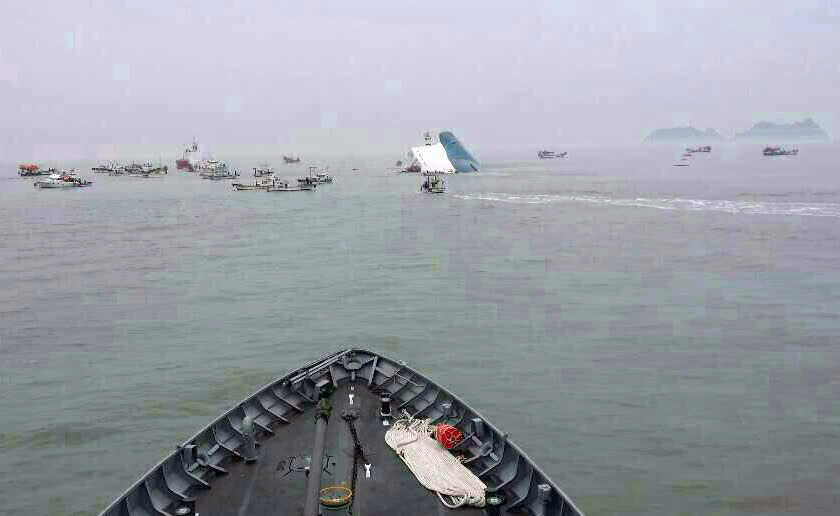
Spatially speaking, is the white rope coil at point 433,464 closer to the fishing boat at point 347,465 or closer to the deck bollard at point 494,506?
the fishing boat at point 347,465

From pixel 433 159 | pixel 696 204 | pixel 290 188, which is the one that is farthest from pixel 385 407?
pixel 433 159

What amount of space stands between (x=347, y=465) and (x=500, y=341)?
1722 centimetres

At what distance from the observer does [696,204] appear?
8450cm

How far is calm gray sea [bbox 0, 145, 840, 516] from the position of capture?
1869cm

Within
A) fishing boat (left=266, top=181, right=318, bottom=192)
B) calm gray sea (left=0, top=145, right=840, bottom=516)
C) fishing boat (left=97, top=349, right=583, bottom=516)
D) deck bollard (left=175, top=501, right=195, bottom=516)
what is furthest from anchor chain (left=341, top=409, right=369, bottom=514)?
fishing boat (left=266, top=181, right=318, bottom=192)

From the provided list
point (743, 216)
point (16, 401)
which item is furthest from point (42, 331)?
point (743, 216)

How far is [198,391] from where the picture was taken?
23969 mm

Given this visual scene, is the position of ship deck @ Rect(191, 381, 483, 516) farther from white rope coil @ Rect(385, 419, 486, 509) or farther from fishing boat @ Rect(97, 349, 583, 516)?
white rope coil @ Rect(385, 419, 486, 509)

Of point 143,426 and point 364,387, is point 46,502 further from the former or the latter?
point 364,387

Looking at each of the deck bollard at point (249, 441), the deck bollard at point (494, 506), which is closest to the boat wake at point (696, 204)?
the deck bollard at point (494, 506)

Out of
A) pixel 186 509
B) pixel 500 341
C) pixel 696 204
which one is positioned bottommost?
pixel 500 341

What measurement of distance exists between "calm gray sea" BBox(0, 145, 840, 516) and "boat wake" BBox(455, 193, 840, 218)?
7.33 m

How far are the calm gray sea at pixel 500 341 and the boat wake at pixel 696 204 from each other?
733 cm

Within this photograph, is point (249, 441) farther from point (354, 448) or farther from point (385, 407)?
point (385, 407)
